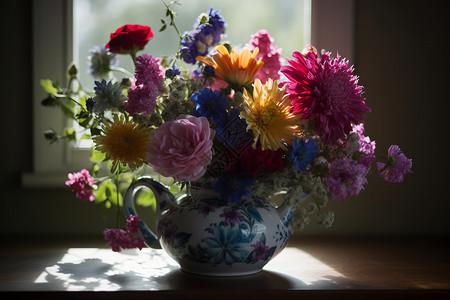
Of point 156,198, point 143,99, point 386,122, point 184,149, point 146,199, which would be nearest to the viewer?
point 184,149

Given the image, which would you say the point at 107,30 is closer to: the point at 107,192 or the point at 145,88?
the point at 107,192

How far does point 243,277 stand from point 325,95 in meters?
0.35

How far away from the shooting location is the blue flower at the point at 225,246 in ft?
3.06

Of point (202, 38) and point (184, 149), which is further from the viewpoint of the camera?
point (202, 38)

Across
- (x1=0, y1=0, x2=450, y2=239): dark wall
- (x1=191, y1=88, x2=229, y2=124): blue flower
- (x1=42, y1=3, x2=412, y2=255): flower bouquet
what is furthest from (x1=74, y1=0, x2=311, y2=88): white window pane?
(x1=191, y1=88, x2=229, y2=124): blue flower

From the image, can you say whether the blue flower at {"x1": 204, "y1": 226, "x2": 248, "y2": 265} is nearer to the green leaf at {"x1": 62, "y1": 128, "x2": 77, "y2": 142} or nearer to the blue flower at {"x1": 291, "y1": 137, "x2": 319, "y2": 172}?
the blue flower at {"x1": 291, "y1": 137, "x2": 319, "y2": 172}

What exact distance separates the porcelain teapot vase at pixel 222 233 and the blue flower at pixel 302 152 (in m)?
0.13

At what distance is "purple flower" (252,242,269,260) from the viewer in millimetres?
953

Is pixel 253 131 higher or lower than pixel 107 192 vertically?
higher

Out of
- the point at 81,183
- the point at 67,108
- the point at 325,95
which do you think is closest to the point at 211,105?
the point at 325,95

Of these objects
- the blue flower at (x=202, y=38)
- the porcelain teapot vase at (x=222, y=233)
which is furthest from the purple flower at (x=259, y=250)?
the blue flower at (x=202, y=38)

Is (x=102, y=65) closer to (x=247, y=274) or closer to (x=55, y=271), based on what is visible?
(x=55, y=271)

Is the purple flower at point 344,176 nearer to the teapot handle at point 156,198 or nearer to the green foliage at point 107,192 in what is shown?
the teapot handle at point 156,198

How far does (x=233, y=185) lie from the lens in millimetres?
925
